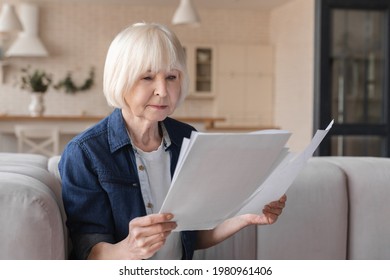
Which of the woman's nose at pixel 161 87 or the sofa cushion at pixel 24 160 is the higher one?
the woman's nose at pixel 161 87

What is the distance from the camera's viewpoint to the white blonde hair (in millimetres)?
1512

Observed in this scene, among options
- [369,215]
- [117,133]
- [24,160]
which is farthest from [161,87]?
[369,215]

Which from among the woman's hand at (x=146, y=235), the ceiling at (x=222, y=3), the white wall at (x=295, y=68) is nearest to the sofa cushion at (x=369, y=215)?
the woman's hand at (x=146, y=235)

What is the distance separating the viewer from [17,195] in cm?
135

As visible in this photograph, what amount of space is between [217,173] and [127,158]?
0.38 m

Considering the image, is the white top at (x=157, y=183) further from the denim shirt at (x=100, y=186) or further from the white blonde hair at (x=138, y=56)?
the white blonde hair at (x=138, y=56)

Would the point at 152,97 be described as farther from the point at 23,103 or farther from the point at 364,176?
the point at 23,103

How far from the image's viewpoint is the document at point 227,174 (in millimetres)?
1258

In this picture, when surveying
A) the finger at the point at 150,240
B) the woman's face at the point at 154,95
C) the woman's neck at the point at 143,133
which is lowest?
the finger at the point at 150,240

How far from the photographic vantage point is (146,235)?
134 centimetres

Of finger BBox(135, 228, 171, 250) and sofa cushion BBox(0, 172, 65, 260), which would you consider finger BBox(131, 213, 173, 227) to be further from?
sofa cushion BBox(0, 172, 65, 260)

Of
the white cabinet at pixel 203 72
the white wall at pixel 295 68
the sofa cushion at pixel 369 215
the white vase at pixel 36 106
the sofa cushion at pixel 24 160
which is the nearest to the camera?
the sofa cushion at pixel 24 160
